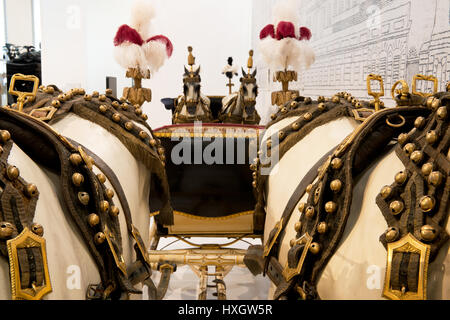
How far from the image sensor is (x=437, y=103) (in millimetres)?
502

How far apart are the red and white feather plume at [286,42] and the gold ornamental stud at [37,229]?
1.75m

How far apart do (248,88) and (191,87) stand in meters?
0.34

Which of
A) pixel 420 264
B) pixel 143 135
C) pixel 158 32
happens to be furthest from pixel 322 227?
pixel 158 32

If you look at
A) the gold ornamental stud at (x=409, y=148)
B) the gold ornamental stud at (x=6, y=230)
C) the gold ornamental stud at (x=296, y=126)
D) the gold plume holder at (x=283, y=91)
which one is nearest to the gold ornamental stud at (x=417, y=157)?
the gold ornamental stud at (x=409, y=148)

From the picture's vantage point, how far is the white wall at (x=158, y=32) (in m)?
4.45

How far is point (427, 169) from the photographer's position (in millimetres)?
473

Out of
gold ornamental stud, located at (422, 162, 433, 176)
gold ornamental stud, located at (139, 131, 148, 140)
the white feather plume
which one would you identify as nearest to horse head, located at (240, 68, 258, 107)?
the white feather plume

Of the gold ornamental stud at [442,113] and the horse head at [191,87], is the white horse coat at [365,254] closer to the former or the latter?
the gold ornamental stud at [442,113]

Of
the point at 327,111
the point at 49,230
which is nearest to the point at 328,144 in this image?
the point at 327,111

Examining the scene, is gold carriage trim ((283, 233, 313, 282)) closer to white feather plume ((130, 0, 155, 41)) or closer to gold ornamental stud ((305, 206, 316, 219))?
gold ornamental stud ((305, 206, 316, 219))

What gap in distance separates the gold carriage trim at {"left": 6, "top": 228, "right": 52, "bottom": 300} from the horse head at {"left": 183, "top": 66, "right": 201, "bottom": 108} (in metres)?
1.95

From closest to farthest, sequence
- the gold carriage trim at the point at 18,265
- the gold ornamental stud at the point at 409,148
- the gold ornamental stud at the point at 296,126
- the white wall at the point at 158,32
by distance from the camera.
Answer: the gold carriage trim at the point at 18,265 → the gold ornamental stud at the point at 409,148 → the gold ornamental stud at the point at 296,126 → the white wall at the point at 158,32

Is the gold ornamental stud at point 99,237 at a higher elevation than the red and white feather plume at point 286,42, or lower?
lower
